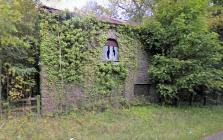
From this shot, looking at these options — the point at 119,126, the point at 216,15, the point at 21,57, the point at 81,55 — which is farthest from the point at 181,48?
the point at 21,57

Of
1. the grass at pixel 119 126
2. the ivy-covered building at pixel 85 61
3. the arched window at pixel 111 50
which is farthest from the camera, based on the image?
the arched window at pixel 111 50

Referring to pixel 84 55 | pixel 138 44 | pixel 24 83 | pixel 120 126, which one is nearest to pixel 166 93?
pixel 138 44

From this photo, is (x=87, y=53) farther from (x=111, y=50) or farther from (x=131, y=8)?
(x=131, y=8)

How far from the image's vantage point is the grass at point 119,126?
14.5m

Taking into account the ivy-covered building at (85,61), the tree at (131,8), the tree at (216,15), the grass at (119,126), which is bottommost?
the grass at (119,126)

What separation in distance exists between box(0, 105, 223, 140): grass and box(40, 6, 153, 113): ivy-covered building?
4.96 feet

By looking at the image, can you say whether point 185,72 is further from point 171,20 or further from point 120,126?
point 120,126

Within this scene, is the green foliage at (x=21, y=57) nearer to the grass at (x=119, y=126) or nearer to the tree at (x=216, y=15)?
the grass at (x=119, y=126)

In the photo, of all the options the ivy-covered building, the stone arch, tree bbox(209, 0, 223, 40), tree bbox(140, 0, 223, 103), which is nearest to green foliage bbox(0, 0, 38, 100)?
the ivy-covered building

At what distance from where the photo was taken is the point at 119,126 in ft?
55.1

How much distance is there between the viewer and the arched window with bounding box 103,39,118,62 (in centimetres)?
2255

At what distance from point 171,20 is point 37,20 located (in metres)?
8.16

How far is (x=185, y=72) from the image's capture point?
2325cm

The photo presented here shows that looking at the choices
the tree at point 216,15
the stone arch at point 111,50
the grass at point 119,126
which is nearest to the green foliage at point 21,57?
the grass at point 119,126
